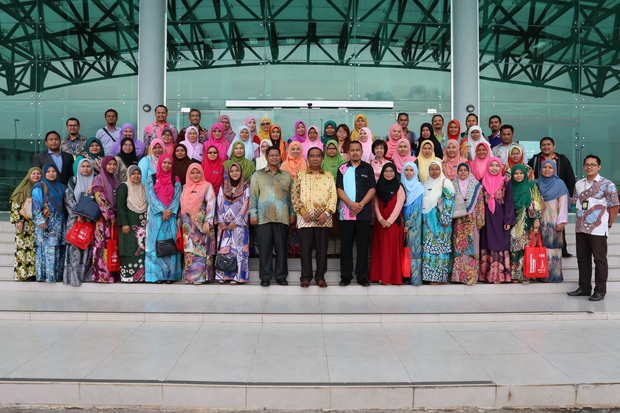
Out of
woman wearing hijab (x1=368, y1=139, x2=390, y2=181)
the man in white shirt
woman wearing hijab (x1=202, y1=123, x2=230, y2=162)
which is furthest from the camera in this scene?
woman wearing hijab (x1=202, y1=123, x2=230, y2=162)

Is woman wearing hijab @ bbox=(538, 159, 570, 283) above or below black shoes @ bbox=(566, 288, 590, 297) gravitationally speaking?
above

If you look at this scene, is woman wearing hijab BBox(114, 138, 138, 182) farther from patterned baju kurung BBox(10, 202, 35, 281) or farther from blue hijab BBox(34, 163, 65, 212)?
patterned baju kurung BBox(10, 202, 35, 281)

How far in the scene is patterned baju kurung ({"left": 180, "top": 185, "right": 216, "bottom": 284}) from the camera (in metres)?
5.99

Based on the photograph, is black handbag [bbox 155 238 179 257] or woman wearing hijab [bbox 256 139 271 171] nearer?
black handbag [bbox 155 238 179 257]

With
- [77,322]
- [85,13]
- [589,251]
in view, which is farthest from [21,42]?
[589,251]

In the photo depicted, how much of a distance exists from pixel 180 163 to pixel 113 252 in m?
1.51

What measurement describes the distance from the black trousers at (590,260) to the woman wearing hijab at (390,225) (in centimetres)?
228

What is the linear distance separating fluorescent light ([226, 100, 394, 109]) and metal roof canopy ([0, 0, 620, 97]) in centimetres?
95

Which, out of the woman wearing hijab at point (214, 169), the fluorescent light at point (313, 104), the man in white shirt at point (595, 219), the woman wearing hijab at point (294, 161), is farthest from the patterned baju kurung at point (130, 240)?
the man in white shirt at point (595, 219)

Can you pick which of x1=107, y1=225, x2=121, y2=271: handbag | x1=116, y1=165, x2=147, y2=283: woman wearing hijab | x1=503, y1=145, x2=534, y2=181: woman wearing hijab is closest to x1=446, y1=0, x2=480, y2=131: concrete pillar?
x1=503, y1=145, x2=534, y2=181: woman wearing hijab

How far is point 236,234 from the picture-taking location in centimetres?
601

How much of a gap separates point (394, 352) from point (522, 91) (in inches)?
348

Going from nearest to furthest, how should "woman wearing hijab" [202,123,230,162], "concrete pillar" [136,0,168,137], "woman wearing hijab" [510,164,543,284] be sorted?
"woman wearing hijab" [510,164,543,284] → "woman wearing hijab" [202,123,230,162] → "concrete pillar" [136,0,168,137]

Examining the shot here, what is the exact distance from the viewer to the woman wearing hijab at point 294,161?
6.31m
